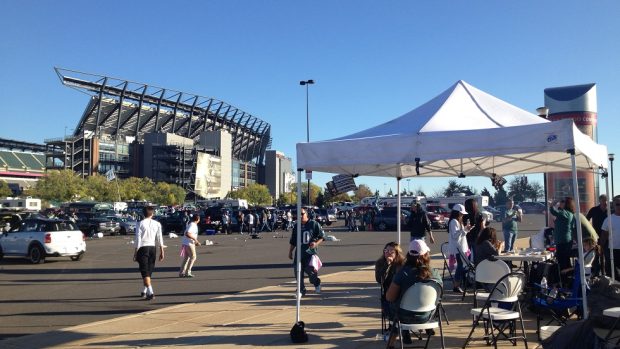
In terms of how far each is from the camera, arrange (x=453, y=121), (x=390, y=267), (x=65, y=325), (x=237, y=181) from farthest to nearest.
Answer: (x=237, y=181)
(x=65, y=325)
(x=453, y=121)
(x=390, y=267)

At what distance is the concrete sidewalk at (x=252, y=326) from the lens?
716 centimetres

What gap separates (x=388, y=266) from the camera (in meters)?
6.95

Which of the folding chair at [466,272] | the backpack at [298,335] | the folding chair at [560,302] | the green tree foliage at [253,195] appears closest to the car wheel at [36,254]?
the folding chair at [466,272]

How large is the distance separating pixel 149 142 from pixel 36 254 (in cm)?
10037

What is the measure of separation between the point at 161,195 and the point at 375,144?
3555 inches

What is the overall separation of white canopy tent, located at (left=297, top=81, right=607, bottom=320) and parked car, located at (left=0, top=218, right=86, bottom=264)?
43.8 ft

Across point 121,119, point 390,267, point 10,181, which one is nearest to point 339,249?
point 390,267

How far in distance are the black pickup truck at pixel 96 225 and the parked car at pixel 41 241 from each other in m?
17.8

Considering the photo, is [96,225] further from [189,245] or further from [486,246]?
[486,246]

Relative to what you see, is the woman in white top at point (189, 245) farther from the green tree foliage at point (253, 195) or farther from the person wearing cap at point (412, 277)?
the green tree foliage at point (253, 195)

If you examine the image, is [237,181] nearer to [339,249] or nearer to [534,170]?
[339,249]

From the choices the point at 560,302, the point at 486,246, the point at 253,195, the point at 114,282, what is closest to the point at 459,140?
the point at 560,302

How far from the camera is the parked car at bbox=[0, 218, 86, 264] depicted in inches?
730

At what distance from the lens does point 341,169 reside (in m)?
8.93
